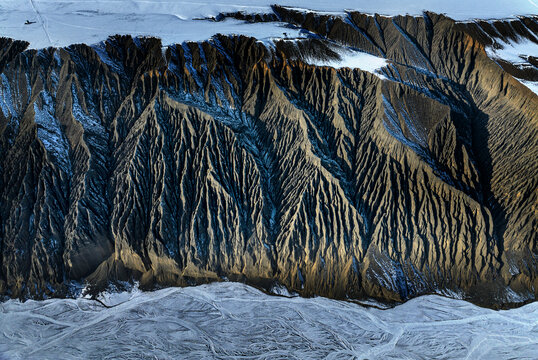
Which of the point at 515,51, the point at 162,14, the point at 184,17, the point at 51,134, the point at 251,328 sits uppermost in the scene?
the point at 162,14

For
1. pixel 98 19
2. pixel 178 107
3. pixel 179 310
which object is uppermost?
pixel 98 19

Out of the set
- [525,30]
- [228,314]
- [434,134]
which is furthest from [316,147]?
[525,30]

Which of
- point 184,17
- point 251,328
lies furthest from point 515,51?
point 251,328

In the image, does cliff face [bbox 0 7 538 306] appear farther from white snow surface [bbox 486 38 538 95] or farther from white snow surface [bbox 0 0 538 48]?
white snow surface [bbox 0 0 538 48]

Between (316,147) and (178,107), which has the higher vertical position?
(178,107)

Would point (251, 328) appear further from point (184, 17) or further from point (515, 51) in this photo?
point (515, 51)

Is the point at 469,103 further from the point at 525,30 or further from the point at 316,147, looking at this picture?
the point at 316,147
